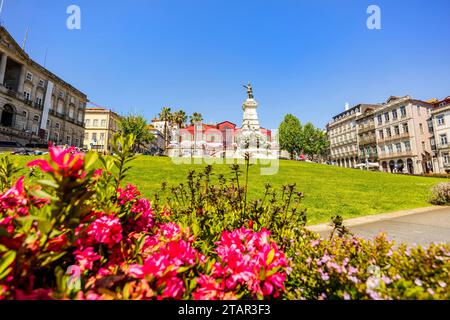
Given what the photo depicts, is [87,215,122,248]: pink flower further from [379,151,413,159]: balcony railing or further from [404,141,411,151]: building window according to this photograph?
[404,141,411,151]: building window

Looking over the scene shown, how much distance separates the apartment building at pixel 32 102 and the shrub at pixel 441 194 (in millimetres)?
50372

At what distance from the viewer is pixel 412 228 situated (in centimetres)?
551

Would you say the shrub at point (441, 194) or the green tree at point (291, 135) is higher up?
the green tree at point (291, 135)

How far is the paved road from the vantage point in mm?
4633

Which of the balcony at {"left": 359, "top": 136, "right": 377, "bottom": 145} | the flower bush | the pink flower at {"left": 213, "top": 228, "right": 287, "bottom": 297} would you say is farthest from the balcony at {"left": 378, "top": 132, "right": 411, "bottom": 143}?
the pink flower at {"left": 213, "top": 228, "right": 287, "bottom": 297}

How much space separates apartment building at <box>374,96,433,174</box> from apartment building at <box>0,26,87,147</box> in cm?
7318

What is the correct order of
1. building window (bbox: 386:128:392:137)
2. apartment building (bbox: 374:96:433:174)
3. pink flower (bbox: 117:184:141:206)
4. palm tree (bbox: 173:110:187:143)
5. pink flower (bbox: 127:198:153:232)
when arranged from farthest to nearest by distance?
1. palm tree (bbox: 173:110:187:143)
2. building window (bbox: 386:128:392:137)
3. apartment building (bbox: 374:96:433:174)
4. pink flower (bbox: 117:184:141:206)
5. pink flower (bbox: 127:198:153:232)

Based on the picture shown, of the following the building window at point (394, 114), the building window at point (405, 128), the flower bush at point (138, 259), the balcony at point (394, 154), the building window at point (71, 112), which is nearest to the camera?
the flower bush at point (138, 259)

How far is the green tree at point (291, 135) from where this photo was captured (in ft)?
186

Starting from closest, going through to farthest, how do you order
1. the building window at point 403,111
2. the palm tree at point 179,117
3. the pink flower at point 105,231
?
the pink flower at point 105,231
the building window at point 403,111
the palm tree at point 179,117

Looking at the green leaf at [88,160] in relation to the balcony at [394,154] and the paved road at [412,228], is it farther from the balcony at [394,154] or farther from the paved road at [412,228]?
the balcony at [394,154]

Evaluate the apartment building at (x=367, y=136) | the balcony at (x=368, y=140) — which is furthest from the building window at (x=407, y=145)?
the balcony at (x=368, y=140)
